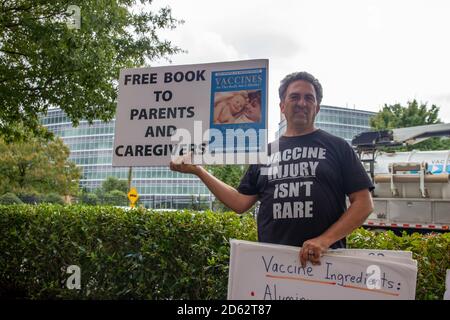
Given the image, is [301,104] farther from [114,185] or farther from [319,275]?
[114,185]

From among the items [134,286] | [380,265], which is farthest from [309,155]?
[134,286]

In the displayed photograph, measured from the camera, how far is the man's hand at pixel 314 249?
1.82m

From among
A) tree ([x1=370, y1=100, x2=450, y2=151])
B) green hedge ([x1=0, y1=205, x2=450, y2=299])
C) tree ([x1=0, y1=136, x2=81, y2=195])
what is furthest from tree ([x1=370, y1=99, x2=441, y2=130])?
green hedge ([x1=0, y1=205, x2=450, y2=299])

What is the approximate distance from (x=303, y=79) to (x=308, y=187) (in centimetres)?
59

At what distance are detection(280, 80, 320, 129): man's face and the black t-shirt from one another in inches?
3.2

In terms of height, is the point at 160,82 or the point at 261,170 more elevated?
the point at 160,82

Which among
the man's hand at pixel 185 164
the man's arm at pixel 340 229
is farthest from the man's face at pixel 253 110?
the man's arm at pixel 340 229

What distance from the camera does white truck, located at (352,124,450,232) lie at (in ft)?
30.4

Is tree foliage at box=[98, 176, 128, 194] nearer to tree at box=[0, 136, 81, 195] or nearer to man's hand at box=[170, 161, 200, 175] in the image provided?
tree at box=[0, 136, 81, 195]

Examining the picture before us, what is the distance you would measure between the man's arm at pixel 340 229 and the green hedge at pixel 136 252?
1134mm

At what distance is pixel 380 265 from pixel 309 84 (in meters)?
0.98

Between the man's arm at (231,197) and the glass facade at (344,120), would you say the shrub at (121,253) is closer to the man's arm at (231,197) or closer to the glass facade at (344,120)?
the man's arm at (231,197)

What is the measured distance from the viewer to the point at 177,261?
3479mm
